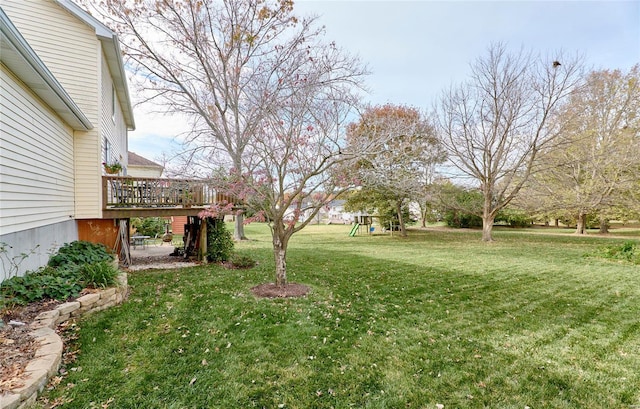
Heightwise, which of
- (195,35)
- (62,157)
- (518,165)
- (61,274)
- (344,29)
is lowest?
(61,274)

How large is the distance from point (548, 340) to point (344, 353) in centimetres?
Answer: 282

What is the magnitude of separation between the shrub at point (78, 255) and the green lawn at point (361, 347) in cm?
92

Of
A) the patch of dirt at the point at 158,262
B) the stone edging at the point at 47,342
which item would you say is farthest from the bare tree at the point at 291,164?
the patch of dirt at the point at 158,262

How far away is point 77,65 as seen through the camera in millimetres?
7438

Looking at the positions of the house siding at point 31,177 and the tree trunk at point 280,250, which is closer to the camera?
the house siding at point 31,177

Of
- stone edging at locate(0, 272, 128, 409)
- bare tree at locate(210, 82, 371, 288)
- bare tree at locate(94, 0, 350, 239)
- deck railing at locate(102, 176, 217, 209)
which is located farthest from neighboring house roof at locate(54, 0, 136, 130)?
stone edging at locate(0, 272, 128, 409)

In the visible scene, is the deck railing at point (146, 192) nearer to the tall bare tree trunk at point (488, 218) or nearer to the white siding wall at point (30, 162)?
the white siding wall at point (30, 162)

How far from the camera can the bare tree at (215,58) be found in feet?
21.4

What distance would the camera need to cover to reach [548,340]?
4016 mm

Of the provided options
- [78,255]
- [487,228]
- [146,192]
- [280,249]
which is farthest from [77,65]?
[487,228]

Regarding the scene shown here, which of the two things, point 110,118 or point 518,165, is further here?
point 518,165

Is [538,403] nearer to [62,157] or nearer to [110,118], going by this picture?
[62,157]

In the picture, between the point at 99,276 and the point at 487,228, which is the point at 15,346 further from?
the point at 487,228

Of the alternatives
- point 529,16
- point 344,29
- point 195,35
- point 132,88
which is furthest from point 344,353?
point 529,16
